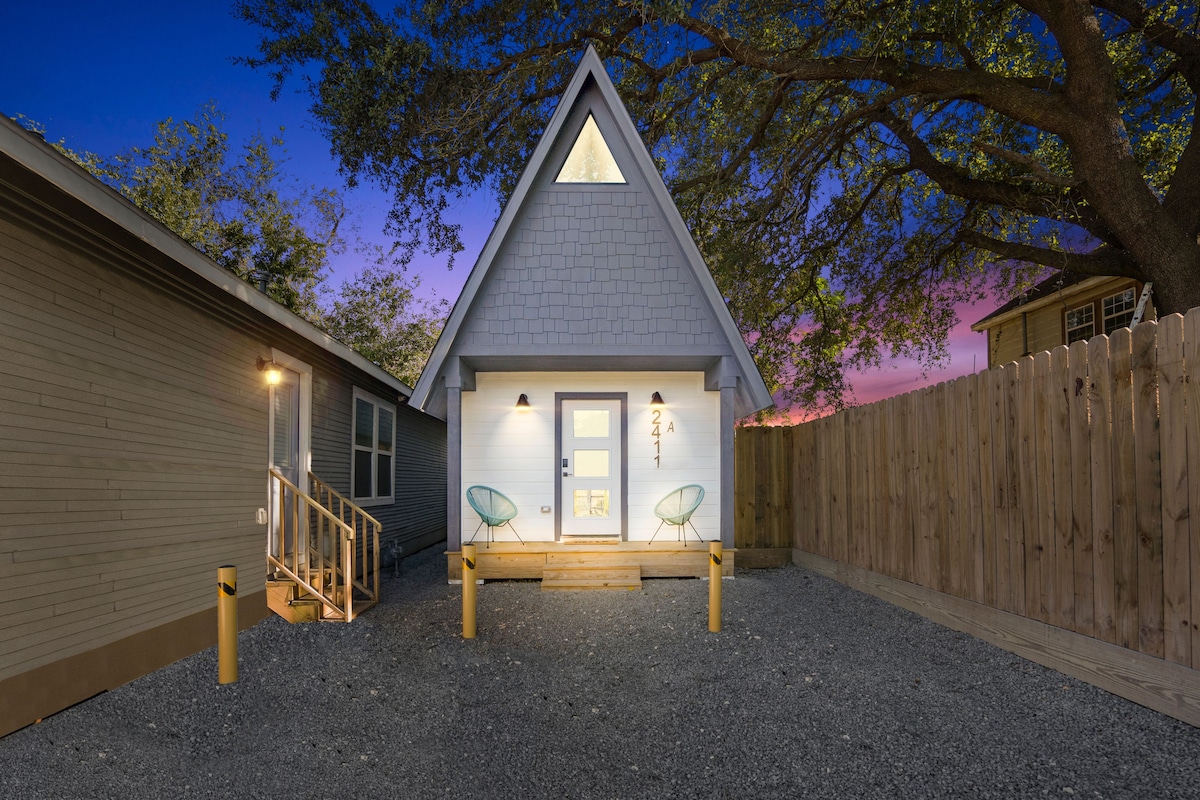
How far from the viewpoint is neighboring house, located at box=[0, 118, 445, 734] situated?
3996 mm

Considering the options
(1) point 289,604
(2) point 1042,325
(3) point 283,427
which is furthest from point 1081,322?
(1) point 289,604

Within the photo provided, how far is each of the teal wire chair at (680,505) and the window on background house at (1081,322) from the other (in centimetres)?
1091

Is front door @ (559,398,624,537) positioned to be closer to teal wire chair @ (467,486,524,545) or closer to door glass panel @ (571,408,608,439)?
door glass panel @ (571,408,608,439)

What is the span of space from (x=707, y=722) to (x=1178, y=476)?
3.01 metres

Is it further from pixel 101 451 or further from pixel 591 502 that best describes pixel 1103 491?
pixel 101 451

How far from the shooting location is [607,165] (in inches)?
347

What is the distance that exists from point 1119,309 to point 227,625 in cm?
1622

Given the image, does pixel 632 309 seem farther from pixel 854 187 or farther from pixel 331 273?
pixel 331 273

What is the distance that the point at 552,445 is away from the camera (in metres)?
9.16

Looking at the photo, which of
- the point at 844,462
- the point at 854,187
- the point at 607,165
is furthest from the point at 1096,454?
the point at 854,187

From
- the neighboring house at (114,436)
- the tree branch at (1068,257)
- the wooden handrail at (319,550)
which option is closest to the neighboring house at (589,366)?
the wooden handrail at (319,550)

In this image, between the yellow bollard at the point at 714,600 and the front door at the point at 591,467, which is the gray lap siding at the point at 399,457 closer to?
the front door at the point at 591,467

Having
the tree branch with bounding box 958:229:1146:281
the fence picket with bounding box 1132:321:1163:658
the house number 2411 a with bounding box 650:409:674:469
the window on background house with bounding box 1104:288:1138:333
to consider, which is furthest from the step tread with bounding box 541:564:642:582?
the window on background house with bounding box 1104:288:1138:333

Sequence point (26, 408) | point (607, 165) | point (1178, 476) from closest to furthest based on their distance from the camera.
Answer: point (1178, 476) → point (26, 408) → point (607, 165)
